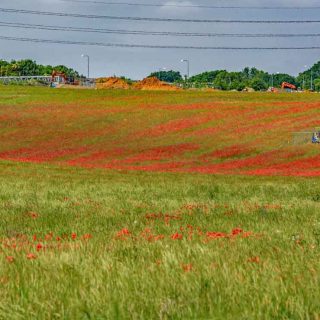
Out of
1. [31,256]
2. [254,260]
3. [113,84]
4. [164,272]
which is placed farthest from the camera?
[113,84]

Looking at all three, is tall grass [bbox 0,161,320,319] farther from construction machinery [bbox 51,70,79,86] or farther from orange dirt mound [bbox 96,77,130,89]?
construction machinery [bbox 51,70,79,86]

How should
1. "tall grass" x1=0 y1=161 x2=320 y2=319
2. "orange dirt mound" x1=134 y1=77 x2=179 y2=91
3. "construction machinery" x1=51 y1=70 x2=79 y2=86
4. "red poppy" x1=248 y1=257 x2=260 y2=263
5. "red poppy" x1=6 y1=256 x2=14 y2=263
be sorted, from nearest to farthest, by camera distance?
1. "tall grass" x1=0 y1=161 x2=320 y2=319
2. "red poppy" x1=248 y1=257 x2=260 y2=263
3. "red poppy" x1=6 y1=256 x2=14 y2=263
4. "orange dirt mound" x1=134 y1=77 x2=179 y2=91
5. "construction machinery" x1=51 y1=70 x2=79 y2=86

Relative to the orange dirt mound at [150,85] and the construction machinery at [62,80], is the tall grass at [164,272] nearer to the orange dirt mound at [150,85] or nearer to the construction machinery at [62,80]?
the orange dirt mound at [150,85]

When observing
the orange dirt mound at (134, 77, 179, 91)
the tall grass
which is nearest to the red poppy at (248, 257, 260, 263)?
the tall grass

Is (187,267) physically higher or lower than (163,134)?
higher

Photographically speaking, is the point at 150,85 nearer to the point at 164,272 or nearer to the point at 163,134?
the point at 163,134

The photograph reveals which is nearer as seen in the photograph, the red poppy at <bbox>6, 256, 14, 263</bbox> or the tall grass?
the tall grass

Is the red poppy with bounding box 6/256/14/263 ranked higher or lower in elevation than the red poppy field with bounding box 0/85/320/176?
higher

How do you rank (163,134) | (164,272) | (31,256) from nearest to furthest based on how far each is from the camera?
(164,272), (31,256), (163,134)

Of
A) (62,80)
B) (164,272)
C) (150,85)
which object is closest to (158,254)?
(164,272)

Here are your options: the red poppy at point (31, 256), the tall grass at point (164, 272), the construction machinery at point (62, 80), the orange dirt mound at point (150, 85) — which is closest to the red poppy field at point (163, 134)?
the tall grass at point (164, 272)

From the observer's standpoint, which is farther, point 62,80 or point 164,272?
point 62,80

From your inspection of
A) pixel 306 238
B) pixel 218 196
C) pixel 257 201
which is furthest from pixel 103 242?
pixel 218 196

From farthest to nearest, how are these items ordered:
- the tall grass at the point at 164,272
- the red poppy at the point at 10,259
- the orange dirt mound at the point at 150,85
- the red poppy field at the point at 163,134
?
the orange dirt mound at the point at 150,85 → the red poppy field at the point at 163,134 → the red poppy at the point at 10,259 → the tall grass at the point at 164,272
